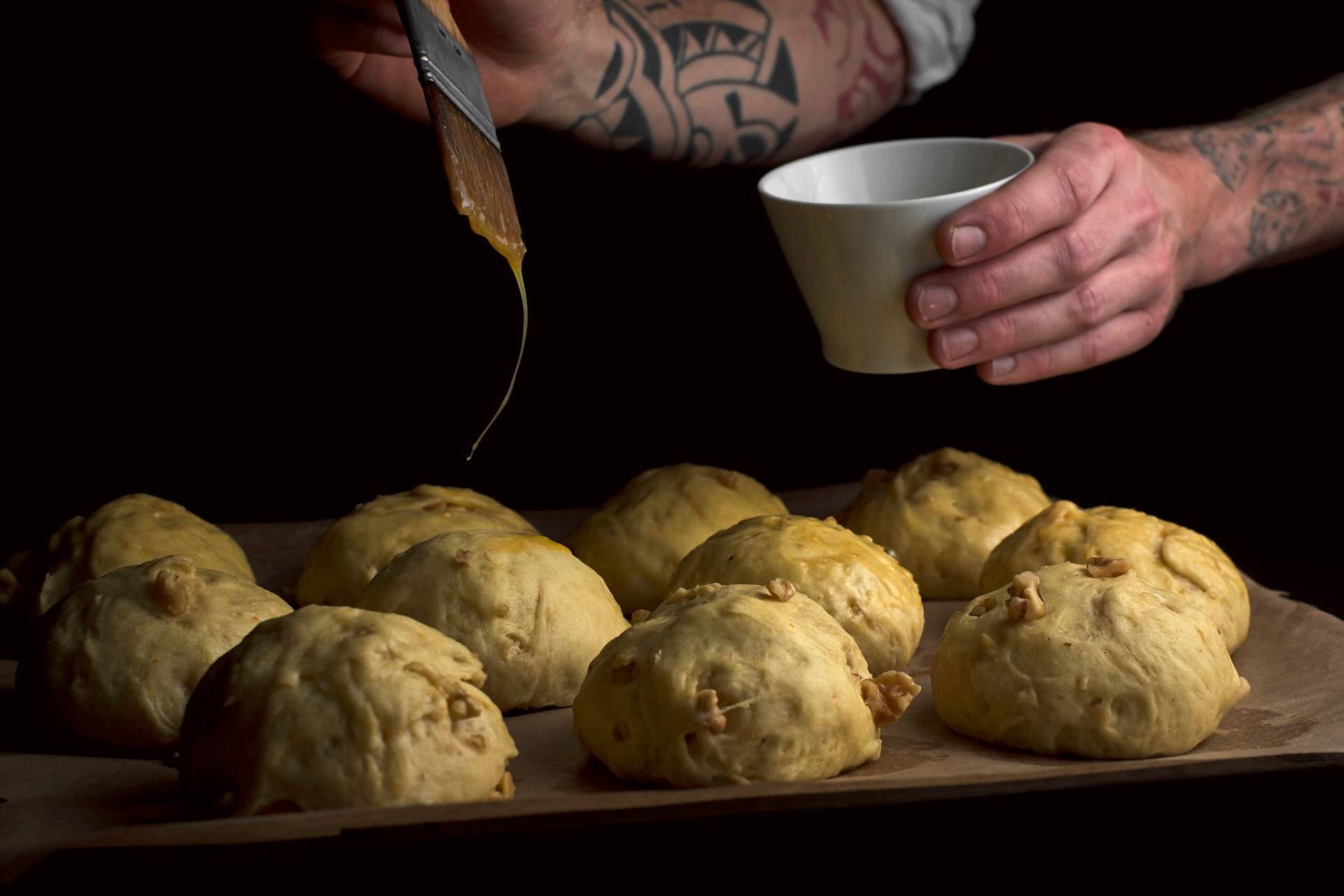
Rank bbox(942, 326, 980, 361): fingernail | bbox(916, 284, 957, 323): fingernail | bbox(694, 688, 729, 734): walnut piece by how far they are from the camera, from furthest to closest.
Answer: bbox(942, 326, 980, 361): fingernail → bbox(916, 284, 957, 323): fingernail → bbox(694, 688, 729, 734): walnut piece

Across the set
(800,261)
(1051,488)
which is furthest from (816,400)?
(800,261)

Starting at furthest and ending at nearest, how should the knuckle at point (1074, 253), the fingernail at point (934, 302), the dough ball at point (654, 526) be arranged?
the dough ball at point (654, 526) → the knuckle at point (1074, 253) → the fingernail at point (934, 302)

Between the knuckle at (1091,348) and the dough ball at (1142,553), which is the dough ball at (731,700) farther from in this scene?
the knuckle at (1091,348)

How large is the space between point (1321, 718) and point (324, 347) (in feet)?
7.20

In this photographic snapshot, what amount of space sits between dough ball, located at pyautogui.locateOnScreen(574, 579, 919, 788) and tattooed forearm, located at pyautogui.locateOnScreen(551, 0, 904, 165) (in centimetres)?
155

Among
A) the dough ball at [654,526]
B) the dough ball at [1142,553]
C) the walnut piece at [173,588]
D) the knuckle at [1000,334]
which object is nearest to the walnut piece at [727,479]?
the dough ball at [654,526]

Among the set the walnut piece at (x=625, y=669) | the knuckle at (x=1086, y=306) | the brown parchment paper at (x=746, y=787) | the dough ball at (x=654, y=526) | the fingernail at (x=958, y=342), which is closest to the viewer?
the brown parchment paper at (x=746, y=787)

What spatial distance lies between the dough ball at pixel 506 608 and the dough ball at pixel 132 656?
25 centimetres

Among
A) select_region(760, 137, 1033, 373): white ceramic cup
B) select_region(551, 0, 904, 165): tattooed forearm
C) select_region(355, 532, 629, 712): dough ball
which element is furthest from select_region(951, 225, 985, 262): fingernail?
select_region(551, 0, 904, 165): tattooed forearm

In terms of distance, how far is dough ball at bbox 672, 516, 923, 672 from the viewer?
234 centimetres

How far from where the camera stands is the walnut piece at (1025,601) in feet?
6.91

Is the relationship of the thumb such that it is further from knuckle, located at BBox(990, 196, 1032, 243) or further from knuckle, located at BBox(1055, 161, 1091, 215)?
knuckle, located at BBox(990, 196, 1032, 243)

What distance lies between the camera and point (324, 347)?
331 cm

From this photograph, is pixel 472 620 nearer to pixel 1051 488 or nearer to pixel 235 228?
pixel 235 228
